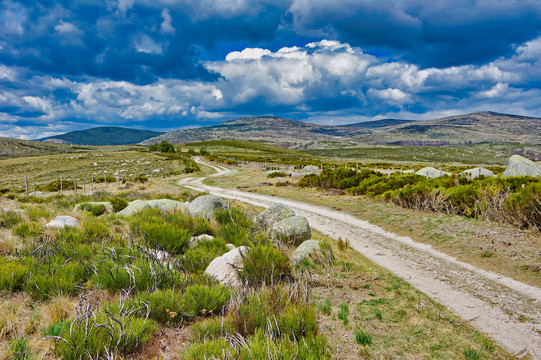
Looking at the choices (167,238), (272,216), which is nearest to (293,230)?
(272,216)

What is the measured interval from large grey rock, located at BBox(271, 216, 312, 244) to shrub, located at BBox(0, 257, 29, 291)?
5.66 metres

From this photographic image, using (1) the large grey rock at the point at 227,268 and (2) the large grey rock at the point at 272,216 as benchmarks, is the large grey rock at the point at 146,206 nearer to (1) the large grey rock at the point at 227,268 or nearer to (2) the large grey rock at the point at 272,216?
(2) the large grey rock at the point at 272,216

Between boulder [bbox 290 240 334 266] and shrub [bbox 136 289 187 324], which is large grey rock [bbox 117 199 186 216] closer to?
boulder [bbox 290 240 334 266]

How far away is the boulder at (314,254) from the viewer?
693cm

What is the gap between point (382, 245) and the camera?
9.34 metres

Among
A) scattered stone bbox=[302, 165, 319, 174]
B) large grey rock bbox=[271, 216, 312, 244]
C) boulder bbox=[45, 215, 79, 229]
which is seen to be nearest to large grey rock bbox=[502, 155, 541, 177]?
large grey rock bbox=[271, 216, 312, 244]

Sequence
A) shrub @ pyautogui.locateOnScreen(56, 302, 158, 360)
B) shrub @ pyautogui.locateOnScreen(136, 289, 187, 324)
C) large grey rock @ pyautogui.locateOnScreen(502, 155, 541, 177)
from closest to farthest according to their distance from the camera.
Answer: shrub @ pyautogui.locateOnScreen(56, 302, 158, 360)
shrub @ pyautogui.locateOnScreen(136, 289, 187, 324)
large grey rock @ pyautogui.locateOnScreen(502, 155, 541, 177)

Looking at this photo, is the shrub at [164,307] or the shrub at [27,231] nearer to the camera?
the shrub at [164,307]

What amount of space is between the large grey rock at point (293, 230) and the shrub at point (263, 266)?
265 cm

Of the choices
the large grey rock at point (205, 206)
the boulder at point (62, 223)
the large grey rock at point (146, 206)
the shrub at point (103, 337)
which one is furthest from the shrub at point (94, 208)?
the shrub at point (103, 337)

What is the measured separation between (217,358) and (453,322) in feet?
12.9

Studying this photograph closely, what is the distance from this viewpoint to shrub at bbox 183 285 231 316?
3.91 meters

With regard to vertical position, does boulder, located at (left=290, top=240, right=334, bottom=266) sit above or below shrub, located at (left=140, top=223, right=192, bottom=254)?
below

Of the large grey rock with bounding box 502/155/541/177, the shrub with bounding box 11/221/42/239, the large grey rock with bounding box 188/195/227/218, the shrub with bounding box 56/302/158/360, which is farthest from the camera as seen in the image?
the large grey rock with bounding box 502/155/541/177
